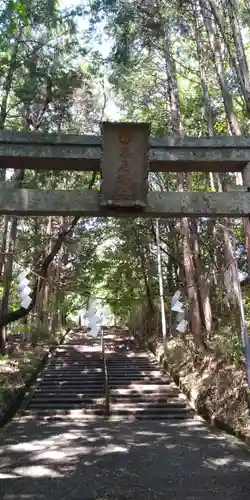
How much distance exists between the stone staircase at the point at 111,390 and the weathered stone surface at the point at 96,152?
272 inches

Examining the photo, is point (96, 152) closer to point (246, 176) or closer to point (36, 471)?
point (246, 176)

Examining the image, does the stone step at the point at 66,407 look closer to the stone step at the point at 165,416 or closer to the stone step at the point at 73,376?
the stone step at the point at 165,416

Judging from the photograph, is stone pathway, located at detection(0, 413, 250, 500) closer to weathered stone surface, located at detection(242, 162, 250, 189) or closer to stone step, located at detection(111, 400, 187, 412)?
stone step, located at detection(111, 400, 187, 412)

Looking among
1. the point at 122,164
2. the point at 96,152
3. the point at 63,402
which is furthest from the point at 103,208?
the point at 63,402

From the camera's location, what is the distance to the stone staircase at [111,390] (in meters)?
10.8

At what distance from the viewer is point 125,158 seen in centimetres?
533

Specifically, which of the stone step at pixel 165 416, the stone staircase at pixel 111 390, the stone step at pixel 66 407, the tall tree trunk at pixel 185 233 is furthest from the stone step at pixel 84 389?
the tall tree trunk at pixel 185 233

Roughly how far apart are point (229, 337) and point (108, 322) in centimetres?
4600

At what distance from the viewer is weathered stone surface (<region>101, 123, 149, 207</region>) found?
5250 millimetres

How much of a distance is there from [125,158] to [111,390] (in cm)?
903

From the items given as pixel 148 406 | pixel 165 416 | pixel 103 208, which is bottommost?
pixel 165 416

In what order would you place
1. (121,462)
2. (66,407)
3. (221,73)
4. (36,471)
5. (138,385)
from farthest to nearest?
(138,385)
(66,407)
(221,73)
(121,462)
(36,471)

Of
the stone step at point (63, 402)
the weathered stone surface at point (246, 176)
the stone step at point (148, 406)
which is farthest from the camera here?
the stone step at point (63, 402)

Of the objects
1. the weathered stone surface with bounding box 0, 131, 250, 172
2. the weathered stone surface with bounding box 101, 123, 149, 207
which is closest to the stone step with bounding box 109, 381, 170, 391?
the weathered stone surface with bounding box 0, 131, 250, 172
